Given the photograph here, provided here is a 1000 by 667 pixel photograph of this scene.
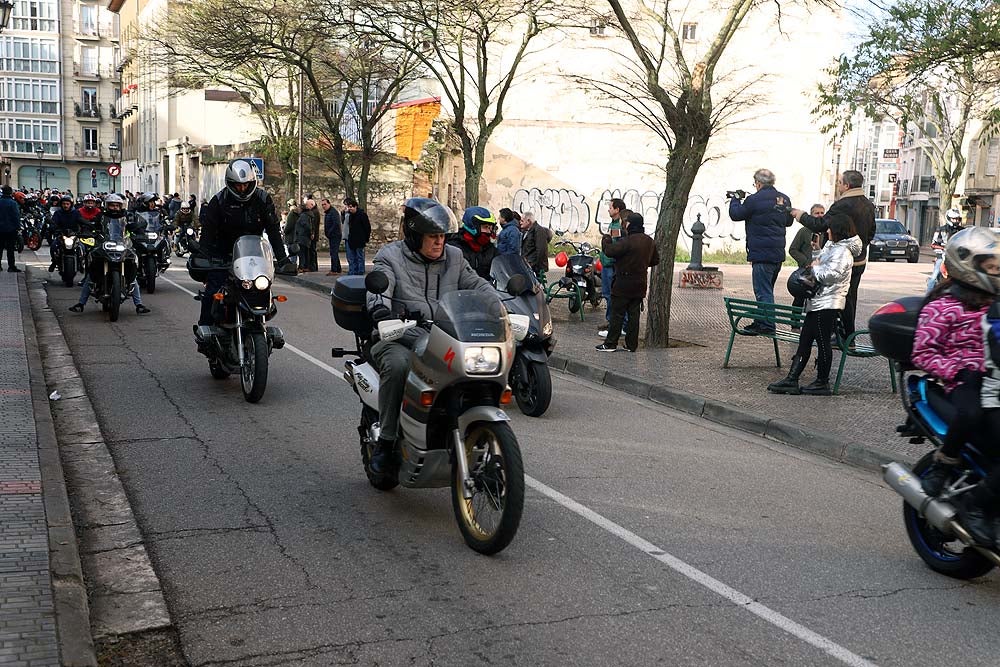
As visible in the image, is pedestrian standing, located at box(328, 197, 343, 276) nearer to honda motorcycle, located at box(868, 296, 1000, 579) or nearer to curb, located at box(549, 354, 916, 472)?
curb, located at box(549, 354, 916, 472)

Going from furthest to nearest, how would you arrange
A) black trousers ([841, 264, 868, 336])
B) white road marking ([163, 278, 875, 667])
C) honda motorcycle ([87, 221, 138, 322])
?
honda motorcycle ([87, 221, 138, 322]) < black trousers ([841, 264, 868, 336]) < white road marking ([163, 278, 875, 667])

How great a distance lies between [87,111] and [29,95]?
480 centimetres

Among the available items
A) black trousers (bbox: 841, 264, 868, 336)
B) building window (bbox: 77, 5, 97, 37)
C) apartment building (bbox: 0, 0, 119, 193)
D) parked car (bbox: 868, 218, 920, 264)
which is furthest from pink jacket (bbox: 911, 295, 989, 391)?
building window (bbox: 77, 5, 97, 37)

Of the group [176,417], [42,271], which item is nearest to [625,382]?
[176,417]

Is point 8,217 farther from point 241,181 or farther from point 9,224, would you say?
point 241,181

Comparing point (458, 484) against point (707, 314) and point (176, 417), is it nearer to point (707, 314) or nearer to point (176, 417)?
point (176, 417)

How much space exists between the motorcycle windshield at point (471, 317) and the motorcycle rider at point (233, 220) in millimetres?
4590

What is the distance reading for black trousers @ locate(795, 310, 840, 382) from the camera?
9.59 metres

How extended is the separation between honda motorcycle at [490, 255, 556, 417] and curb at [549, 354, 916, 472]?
4.13 ft

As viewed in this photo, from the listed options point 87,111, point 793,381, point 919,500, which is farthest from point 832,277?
point 87,111

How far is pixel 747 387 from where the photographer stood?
10.2 m

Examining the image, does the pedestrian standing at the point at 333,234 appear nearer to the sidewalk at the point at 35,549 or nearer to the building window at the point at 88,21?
the sidewalk at the point at 35,549

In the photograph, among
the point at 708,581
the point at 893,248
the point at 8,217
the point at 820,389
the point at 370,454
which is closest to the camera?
the point at 708,581

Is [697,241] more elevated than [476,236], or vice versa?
[476,236]
